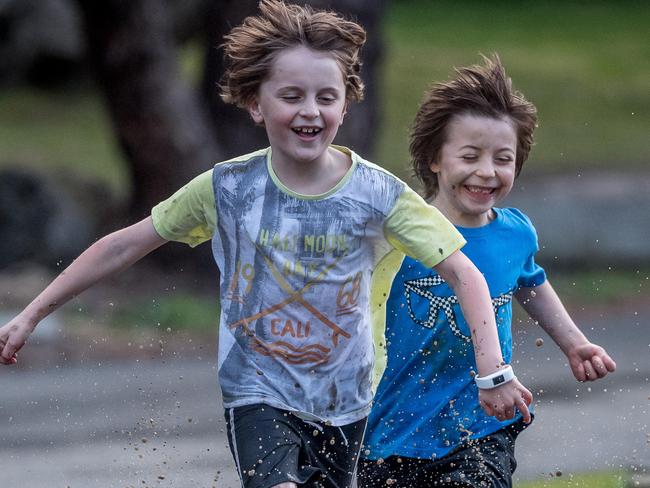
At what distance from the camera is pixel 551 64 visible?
2467 cm

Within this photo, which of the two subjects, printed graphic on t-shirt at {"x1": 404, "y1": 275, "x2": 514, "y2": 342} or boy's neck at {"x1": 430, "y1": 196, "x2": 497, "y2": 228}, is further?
boy's neck at {"x1": 430, "y1": 196, "x2": 497, "y2": 228}

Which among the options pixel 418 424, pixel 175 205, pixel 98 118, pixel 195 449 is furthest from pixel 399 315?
pixel 98 118

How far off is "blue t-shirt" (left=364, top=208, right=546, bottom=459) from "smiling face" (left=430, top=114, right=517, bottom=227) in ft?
0.30

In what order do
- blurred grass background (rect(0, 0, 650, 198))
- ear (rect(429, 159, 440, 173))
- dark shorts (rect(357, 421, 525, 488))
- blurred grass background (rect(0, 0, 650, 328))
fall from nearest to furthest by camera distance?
1. dark shorts (rect(357, 421, 525, 488))
2. ear (rect(429, 159, 440, 173))
3. blurred grass background (rect(0, 0, 650, 328))
4. blurred grass background (rect(0, 0, 650, 198))

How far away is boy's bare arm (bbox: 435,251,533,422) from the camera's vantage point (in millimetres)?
4215

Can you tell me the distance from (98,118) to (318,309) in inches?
708

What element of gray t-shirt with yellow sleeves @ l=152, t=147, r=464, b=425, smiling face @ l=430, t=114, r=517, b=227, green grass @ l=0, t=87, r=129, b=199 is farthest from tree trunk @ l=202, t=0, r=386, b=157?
gray t-shirt with yellow sleeves @ l=152, t=147, r=464, b=425

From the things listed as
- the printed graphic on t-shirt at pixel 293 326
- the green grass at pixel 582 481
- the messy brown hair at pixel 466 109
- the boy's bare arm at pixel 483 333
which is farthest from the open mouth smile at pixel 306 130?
the green grass at pixel 582 481

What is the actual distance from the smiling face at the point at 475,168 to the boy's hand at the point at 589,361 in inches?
21.0

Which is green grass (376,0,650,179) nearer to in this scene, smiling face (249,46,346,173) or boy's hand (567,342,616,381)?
boy's hand (567,342,616,381)

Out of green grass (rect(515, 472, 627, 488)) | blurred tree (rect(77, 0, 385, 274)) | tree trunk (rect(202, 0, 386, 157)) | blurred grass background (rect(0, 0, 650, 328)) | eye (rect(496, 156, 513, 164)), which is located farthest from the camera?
blurred grass background (rect(0, 0, 650, 328))

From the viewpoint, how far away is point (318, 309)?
4453 millimetres

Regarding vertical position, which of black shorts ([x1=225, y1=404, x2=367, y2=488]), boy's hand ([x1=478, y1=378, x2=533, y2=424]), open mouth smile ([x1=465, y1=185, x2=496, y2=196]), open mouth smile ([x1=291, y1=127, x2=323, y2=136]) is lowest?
black shorts ([x1=225, y1=404, x2=367, y2=488])

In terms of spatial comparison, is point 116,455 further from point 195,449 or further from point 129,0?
point 129,0
